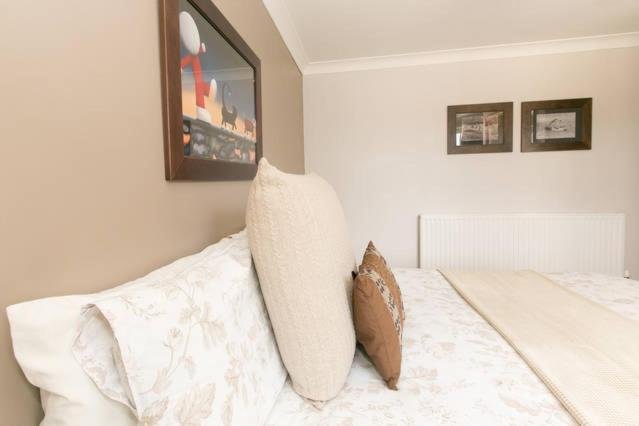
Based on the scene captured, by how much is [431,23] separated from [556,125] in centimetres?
143

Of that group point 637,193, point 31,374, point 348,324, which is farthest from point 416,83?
point 31,374

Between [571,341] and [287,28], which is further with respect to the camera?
[287,28]

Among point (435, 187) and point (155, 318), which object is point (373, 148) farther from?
point (155, 318)

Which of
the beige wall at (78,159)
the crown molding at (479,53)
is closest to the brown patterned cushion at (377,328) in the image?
the beige wall at (78,159)

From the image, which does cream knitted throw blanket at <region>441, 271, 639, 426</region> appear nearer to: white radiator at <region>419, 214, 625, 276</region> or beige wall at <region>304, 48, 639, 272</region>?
white radiator at <region>419, 214, 625, 276</region>

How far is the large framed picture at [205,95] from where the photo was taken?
927mm

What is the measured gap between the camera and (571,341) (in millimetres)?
1120

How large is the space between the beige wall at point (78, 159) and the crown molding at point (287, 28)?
1.31 m

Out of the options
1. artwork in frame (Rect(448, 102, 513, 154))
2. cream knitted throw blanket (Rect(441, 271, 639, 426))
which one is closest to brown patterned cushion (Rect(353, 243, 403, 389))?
cream knitted throw blanket (Rect(441, 271, 639, 426))

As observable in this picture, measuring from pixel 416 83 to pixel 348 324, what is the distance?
2622mm

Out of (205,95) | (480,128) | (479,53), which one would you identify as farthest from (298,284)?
(479,53)

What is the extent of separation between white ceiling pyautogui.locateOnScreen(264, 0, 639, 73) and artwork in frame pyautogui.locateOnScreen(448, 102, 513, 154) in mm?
521

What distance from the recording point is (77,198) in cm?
Answer: 65

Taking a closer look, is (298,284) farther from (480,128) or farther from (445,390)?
(480,128)
